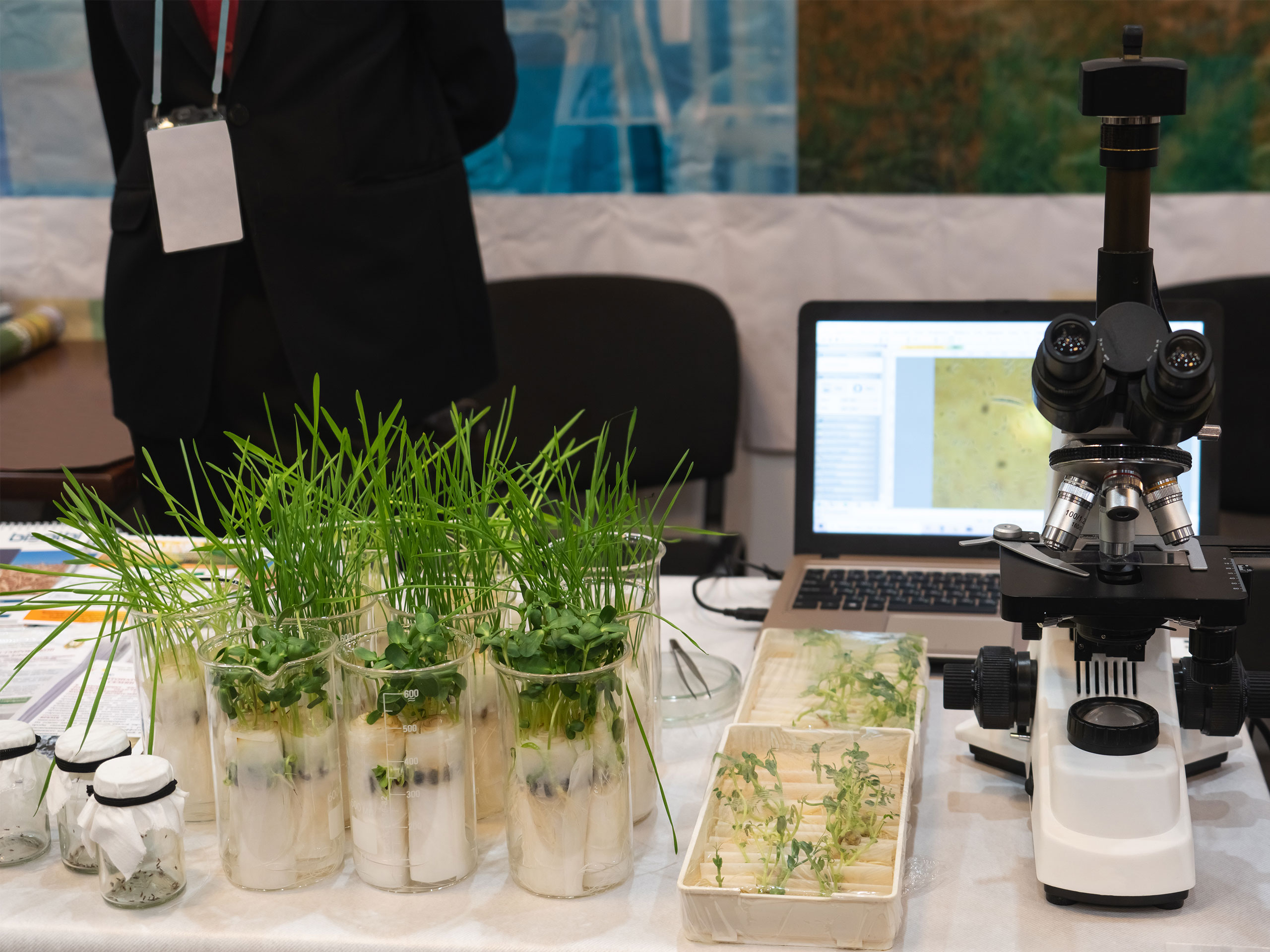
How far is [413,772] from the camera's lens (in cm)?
94

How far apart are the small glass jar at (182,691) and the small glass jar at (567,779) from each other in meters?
0.25

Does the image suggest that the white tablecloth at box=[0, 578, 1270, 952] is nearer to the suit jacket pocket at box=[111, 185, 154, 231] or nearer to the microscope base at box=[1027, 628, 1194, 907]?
the microscope base at box=[1027, 628, 1194, 907]

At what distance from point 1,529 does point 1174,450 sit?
59.6 inches

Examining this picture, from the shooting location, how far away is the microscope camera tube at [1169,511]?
89cm

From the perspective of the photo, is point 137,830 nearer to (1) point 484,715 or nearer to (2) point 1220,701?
(1) point 484,715

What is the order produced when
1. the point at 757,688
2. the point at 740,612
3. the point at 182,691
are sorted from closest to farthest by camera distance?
1. the point at 182,691
2. the point at 757,688
3. the point at 740,612

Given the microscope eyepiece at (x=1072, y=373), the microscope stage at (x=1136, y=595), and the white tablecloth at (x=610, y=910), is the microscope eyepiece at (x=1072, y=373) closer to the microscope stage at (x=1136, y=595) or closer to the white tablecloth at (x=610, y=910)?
the microscope stage at (x=1136, y=595)

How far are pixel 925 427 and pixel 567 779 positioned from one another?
87 cm

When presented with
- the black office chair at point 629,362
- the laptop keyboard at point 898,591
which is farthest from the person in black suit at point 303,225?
the laptop keyboard at point 898,591

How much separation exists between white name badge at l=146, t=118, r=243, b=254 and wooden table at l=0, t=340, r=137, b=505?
425mm

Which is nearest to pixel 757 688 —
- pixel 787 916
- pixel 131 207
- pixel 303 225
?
pixel 787 916

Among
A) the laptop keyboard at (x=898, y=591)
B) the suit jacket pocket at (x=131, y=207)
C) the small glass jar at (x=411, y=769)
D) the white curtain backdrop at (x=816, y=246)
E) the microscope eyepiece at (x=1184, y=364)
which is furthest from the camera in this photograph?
the white curtain backdrop at (x=816, y=246)

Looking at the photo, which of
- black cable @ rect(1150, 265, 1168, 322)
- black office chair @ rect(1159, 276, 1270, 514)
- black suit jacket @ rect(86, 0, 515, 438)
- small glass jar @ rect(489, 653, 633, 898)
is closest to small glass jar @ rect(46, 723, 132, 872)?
small glass jar @ rect(489, 653, 633, 898)

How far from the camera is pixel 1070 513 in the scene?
903mm
